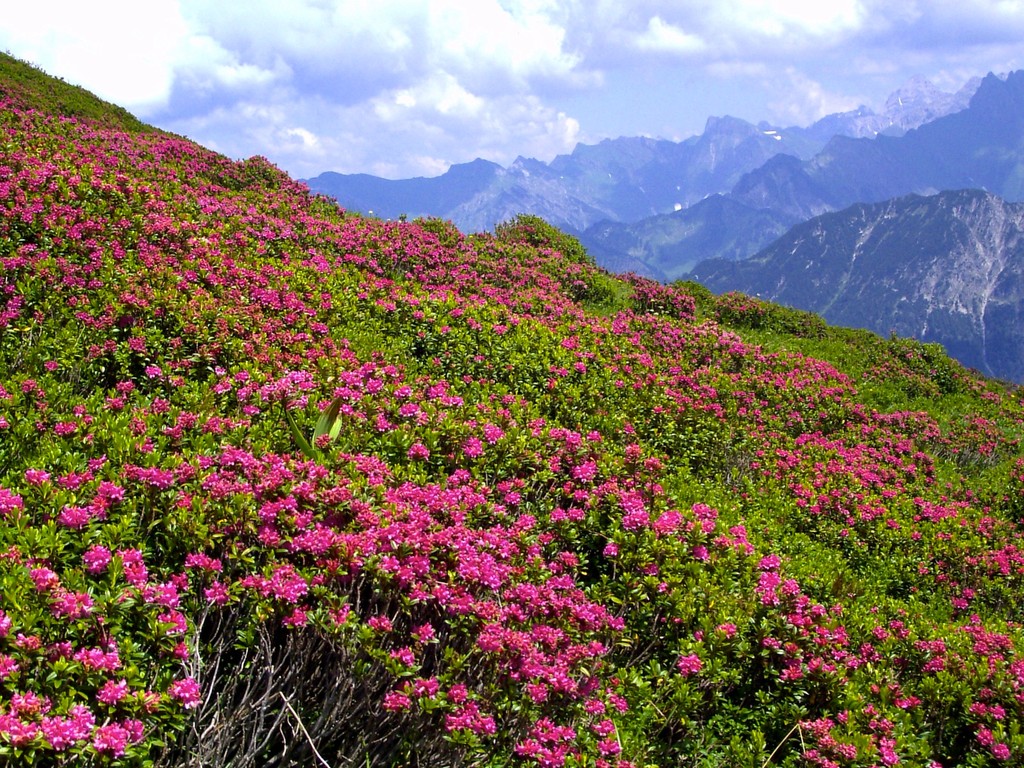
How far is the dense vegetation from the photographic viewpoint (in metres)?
4.10

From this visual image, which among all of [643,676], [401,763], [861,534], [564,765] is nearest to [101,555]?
[401,763]

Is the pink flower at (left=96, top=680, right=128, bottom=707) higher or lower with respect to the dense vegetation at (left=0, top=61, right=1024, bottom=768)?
lower

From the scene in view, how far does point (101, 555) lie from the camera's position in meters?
4.01

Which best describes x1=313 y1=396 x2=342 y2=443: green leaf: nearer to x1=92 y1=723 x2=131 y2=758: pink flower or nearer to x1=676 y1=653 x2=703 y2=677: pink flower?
x1=92 y1=723 x2=131 y2=758: pink flower

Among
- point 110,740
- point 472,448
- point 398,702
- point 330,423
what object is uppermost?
point 472,448

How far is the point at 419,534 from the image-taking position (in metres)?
4.92

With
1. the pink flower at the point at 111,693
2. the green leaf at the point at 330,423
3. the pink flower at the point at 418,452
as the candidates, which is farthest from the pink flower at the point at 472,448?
the pink flower at the point at 111,693

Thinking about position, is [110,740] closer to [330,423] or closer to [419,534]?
[419,534]

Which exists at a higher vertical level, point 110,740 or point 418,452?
point 418,452

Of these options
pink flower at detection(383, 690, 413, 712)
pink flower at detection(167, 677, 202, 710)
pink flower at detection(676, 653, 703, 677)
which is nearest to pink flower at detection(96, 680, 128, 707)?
pink flower at detection(167, 677, 202, 710)

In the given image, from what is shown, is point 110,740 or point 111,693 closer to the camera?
point 110,740

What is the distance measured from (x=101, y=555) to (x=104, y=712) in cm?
96

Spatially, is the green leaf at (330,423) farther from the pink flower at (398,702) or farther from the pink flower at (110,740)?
the pink flower at (110,740)

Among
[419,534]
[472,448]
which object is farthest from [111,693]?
[472,448]
